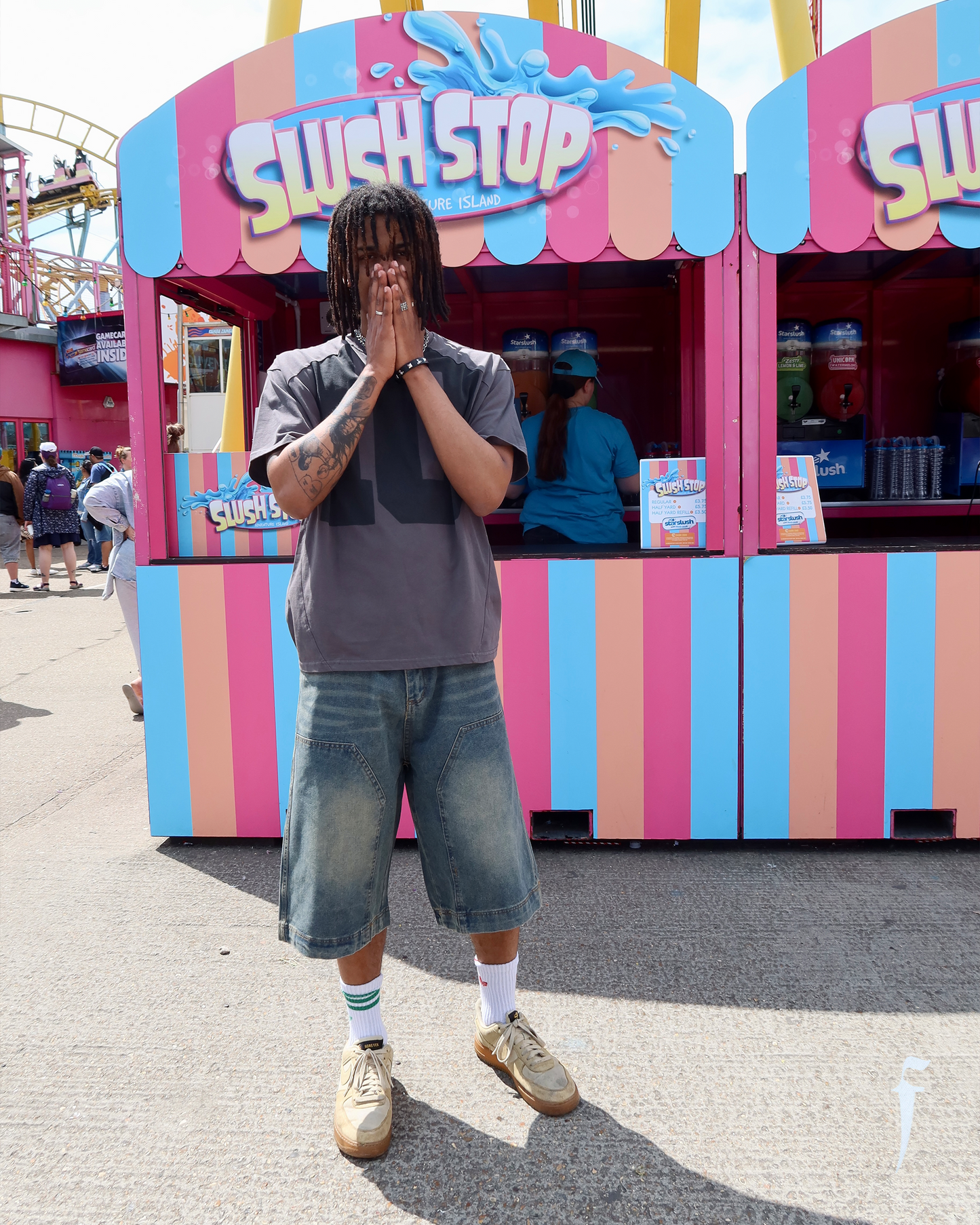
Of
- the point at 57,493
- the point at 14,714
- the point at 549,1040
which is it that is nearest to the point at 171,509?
the point at 549,1040

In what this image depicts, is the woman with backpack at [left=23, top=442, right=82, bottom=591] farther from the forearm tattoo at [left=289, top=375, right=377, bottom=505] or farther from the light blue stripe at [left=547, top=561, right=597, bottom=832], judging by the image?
the forearm tattoo at [left=289, top=375, right=377, bottom=505]

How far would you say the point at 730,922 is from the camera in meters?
2.89

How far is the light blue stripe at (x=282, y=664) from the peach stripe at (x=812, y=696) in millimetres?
1813

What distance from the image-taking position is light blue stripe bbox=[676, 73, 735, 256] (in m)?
3.18

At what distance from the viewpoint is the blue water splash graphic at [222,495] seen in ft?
11.7

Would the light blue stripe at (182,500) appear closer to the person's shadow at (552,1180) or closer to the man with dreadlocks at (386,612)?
the man with dreadlocks at (386,612)

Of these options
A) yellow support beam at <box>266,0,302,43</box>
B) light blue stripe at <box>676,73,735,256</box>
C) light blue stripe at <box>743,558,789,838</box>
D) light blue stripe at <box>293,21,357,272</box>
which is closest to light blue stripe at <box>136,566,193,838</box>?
light blue stripe at <box>293,21,357,272</box>

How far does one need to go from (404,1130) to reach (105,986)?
1068 mm

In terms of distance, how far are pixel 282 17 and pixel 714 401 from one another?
3910mm

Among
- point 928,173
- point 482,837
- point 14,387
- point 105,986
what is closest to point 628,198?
point 928,173

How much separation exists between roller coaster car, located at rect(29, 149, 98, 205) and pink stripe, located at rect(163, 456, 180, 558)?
2580cm

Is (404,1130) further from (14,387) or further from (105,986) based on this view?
(14,387)

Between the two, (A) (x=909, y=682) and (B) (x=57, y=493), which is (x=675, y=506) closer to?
(A) (x=909, y=682)

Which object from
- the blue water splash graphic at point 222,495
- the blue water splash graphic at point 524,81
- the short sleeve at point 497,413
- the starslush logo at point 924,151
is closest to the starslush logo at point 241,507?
the blue water splash graphic at point 222,495
